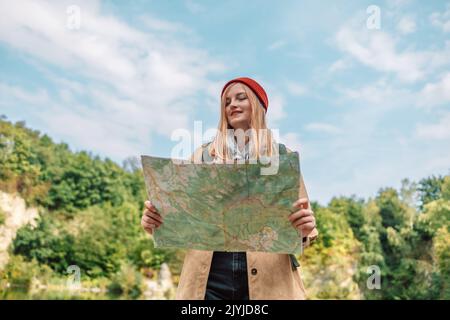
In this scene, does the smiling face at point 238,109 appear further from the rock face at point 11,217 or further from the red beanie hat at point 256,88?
the rock face at point 11,217

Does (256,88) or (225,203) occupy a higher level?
(256,88)

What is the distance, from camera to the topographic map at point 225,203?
1.32 metres

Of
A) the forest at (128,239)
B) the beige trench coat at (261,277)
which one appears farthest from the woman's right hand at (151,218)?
the forest at (128,239)

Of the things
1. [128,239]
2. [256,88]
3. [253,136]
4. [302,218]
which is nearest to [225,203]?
[302,218]

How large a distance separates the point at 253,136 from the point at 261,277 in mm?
486

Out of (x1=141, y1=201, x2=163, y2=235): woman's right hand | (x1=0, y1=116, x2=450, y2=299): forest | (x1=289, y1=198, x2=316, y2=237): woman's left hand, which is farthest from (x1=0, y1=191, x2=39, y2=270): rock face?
(x1=289, y1=198, x2=316, y2=237): woman's left hand

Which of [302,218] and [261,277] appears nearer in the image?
[302,218]

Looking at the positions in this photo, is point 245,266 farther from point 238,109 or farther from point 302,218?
point 238,109

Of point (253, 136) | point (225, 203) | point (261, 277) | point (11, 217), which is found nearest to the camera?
point (225, 203)

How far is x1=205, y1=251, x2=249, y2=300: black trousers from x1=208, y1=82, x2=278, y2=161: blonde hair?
1.09 ft

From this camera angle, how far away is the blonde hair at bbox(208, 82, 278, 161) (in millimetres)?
1646

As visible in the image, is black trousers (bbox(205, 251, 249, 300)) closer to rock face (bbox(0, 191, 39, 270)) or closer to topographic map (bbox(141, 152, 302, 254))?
topographic map (bbox(141, 152, 302, 254))

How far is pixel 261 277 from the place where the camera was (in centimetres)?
148
